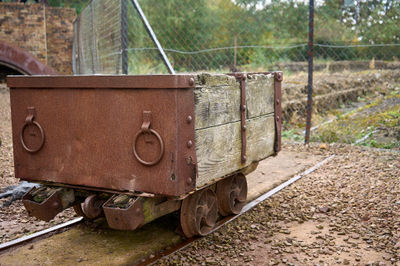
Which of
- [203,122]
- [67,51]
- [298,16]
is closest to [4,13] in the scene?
[67,51]

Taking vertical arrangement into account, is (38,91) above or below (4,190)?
above

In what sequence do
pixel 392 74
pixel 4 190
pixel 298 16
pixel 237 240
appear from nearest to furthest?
pixel 237 240, pixel 4 190, pixel 392 74, pixel 298 16

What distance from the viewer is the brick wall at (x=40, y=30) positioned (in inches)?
502

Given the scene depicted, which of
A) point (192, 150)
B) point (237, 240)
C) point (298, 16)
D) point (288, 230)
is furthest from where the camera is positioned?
point (298, 16)

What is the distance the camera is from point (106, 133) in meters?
3.17

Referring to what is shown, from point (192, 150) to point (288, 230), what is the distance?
57.4 inches

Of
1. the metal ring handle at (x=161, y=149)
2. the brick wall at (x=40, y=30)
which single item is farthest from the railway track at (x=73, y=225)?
the brick wall at (x=40, y=30)

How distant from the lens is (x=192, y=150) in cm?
307

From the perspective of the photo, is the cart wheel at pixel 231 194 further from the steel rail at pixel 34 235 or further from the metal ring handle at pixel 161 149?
the steel rail at pixel 34 235

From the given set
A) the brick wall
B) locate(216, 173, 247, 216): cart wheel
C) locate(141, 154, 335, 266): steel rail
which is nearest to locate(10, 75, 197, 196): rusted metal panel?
locate(141, 154, 335, 266): steel rail

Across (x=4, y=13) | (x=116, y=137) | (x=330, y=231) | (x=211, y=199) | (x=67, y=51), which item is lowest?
(x=330, y=231)

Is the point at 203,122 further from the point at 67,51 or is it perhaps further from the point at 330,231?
the point at 67,51

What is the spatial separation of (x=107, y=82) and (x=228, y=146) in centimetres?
117

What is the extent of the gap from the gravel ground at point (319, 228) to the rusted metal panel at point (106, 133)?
0.75 meters
